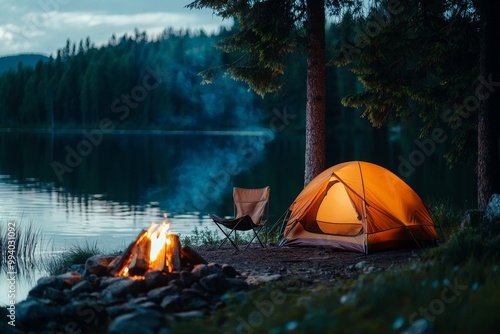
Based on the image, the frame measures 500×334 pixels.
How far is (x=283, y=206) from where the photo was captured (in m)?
19.2

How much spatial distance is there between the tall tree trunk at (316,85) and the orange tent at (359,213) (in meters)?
1.27

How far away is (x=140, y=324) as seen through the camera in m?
4.75

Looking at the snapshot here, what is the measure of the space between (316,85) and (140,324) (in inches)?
274

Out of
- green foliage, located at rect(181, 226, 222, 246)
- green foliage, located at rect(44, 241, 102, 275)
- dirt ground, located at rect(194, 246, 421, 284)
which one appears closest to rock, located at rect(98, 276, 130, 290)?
dirt ground, located at rect(194, 246, 421, 284)

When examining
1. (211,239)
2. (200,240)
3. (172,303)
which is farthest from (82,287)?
(200,240)

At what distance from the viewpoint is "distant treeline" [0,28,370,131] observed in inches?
2714

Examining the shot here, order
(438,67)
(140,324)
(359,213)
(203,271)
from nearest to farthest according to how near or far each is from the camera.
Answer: (140,324), (203,271), (359,213), (438,67)

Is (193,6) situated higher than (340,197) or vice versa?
(193,6)

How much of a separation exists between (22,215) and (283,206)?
6.78 meters

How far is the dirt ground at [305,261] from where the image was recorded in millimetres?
7414

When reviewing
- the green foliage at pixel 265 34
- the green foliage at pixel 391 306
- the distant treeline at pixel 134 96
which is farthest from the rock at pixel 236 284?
the distant treeline at pixel 134 96

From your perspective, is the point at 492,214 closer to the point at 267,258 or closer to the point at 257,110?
the point at 267,258

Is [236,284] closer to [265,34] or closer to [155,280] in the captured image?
[155,280]

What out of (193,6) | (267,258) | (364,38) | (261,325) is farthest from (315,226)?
(261,325)
